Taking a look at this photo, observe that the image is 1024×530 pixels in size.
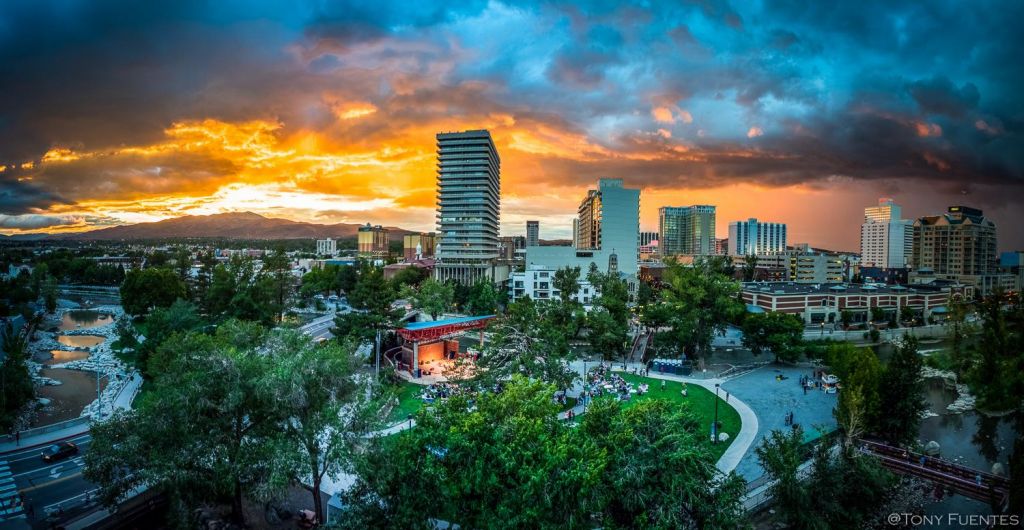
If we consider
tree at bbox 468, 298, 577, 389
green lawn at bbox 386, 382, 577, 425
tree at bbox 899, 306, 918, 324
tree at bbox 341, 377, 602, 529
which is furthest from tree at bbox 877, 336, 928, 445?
tree at bbox 899, 306, 918, 324

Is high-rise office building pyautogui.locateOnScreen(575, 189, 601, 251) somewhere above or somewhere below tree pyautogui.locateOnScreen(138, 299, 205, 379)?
above

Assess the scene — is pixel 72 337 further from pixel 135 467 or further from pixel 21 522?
pixel 135 467

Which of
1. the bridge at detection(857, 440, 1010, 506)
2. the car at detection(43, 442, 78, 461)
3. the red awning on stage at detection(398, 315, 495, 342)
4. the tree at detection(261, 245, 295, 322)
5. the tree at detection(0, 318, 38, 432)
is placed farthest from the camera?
the tree at detection(261, 245, 295, 322)

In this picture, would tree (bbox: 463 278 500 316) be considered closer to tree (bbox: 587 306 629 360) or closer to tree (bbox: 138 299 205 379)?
tree (bbox: 587 306 629 360)

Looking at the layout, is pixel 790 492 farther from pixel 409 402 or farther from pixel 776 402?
pixel 409 402

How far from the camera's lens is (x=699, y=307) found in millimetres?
50312

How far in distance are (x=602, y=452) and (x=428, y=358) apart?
34.1 meters

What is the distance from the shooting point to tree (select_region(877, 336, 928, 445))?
96.7ft

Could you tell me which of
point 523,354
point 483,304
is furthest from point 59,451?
point 483,304

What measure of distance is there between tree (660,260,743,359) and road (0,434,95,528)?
1776 inches

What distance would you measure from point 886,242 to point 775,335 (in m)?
178

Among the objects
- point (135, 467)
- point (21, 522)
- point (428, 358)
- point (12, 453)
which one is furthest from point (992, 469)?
point (12, 453)

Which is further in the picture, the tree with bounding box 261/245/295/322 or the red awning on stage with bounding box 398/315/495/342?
the tree with bounding box 261/245/295/322

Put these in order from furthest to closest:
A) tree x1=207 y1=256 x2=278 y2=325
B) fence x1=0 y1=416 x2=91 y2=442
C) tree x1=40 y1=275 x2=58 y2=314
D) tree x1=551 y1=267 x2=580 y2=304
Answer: tree x1=40 y1=275 x2=58 y2=314 < tree x1=551 y1=267 x2=580 y2=304 < tree x1=207 y1=256 x2=278 y2=325 < fence x1=0 y1=416 x2=91 y2=442
